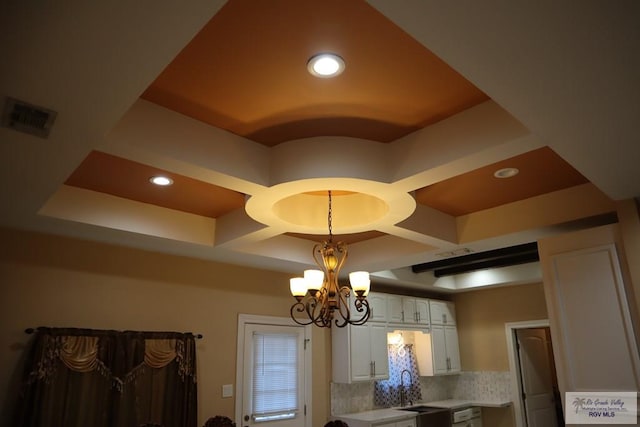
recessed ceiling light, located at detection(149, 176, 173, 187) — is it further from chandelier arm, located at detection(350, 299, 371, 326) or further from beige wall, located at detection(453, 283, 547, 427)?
beige wall, located at detection(453, 283, 547, 427)

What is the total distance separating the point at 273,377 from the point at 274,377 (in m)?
0.01

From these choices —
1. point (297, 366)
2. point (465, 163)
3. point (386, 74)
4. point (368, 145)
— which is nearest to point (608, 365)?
point (465, 163)

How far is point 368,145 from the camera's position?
273 centimetres

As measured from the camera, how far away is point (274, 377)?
187 inches

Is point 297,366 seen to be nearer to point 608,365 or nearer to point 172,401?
point 172,401

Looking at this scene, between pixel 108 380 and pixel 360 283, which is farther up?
pixel 360 283

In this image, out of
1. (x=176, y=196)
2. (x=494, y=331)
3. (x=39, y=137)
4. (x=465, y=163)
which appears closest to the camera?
(x=39, y=137)

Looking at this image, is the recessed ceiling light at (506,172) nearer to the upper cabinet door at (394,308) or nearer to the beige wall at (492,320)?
the upper cabinet door at (394,308)

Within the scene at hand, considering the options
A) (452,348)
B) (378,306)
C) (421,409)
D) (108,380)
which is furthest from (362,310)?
(452,348)

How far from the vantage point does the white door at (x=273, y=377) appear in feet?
14.9

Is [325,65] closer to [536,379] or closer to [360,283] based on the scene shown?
[360,283]

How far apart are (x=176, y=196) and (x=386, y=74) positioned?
2.09 m

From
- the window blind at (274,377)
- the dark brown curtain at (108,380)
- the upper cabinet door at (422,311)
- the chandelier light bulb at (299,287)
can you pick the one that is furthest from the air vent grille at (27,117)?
the upper cabinet door at (422,311)

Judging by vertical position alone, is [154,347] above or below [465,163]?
below
